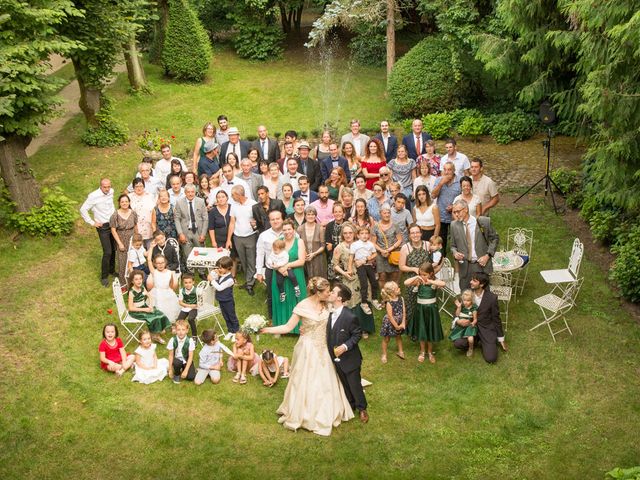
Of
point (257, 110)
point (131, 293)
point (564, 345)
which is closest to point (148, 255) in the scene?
point (131, 293)

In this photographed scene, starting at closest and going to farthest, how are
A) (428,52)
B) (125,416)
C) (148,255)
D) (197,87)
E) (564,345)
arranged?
1. (125,416)
2. (564,345)
3. (148,255)
4. (428,52)
5. (197,87)

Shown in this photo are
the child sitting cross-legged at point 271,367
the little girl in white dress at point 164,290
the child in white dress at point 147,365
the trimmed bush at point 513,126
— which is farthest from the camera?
the trimmed bush at point 513,126

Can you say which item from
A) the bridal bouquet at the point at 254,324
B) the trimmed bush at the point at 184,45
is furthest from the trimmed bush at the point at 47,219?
the trimmed bush at the point at 184,45

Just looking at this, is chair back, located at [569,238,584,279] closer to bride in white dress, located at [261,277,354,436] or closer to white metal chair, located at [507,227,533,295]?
white metal chair, located at [507,227,533,295]

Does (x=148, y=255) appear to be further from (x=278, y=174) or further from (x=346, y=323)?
→ (x=346, y=323)

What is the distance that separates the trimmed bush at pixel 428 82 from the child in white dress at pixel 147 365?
11.7 metres

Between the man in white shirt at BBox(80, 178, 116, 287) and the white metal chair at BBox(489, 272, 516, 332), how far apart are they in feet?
20.5

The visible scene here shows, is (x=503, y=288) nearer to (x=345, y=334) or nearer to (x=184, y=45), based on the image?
(x=345, y=334)

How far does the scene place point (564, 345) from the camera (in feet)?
36.1

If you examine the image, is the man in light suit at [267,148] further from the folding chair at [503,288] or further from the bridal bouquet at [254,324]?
the bridal bouquet at [254,324]

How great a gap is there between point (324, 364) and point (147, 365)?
2734mm

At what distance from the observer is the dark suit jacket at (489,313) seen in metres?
10.7

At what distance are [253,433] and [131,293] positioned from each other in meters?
3.18

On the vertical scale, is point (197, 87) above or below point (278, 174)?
below
